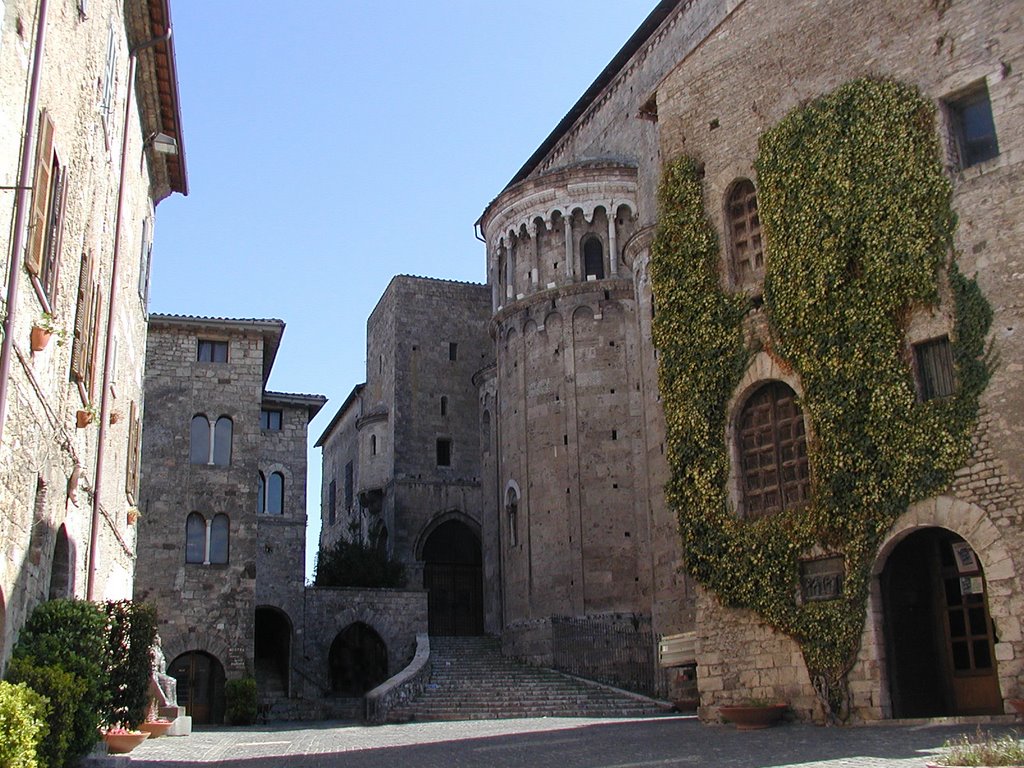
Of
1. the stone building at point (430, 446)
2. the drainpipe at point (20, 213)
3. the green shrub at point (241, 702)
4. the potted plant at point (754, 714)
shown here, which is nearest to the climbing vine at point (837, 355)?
the potted plant at point (754, 714)

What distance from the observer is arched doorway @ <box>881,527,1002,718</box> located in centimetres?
1619

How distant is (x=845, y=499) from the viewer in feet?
55.6

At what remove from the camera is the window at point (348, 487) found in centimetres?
5069

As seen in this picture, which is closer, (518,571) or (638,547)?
(638,547)

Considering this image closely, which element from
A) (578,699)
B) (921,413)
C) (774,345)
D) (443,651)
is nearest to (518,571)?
(443,651)

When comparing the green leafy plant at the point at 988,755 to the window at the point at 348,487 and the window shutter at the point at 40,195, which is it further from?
the window at the point at 348,487

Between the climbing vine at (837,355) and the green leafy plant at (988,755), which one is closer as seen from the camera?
the green leafy plant at (988,755)

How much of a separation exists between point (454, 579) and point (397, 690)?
1635 cm

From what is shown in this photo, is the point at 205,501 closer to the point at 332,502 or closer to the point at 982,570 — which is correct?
the point at 982,570

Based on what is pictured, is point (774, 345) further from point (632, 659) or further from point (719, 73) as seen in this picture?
point (632, 659)

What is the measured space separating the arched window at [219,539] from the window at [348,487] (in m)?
19.5

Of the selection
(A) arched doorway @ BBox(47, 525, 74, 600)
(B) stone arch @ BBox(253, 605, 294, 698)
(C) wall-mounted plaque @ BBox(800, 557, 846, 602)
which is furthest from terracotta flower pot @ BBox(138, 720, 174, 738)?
(C) wall-mounted plaque @ BBox(800, 557, 846, 602)

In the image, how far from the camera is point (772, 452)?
18.8m

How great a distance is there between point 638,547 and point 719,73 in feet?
50.3
